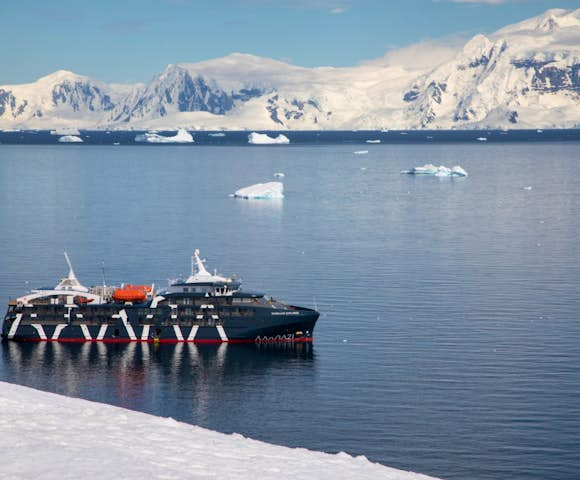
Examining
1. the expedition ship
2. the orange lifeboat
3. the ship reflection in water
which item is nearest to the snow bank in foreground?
the ship reflection in water

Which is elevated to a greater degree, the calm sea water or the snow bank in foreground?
the snow bank in foreground

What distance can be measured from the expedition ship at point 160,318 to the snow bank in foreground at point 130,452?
40845mm

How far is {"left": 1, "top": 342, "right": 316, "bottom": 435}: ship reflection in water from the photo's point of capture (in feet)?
231

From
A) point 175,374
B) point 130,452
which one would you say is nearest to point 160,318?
point 175,374

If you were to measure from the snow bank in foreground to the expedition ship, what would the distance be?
40.8 m

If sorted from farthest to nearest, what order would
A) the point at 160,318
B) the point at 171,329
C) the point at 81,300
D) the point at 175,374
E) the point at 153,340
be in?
the point at 81,300 < the point at 160,318 < the point at 171,329 < the point at 153,340 < the point at 175,374

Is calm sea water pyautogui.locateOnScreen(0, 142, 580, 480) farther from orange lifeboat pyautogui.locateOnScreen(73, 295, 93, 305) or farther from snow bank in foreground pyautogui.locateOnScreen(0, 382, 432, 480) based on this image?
snow bank in foreground pyautogui.locateOnScreen(0, 382, 432, 480)

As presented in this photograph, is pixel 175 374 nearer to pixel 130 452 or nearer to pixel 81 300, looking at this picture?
pixel 81 300

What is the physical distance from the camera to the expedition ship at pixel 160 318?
89.9 m

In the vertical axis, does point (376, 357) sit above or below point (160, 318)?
below

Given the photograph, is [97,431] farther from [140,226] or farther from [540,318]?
[140,226]

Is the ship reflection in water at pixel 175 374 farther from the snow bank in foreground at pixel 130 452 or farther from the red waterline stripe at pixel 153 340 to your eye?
the snow bank in foreground at pixel 130 452

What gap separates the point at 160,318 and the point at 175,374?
11.6 metres

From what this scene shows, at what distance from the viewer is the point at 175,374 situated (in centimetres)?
7950
